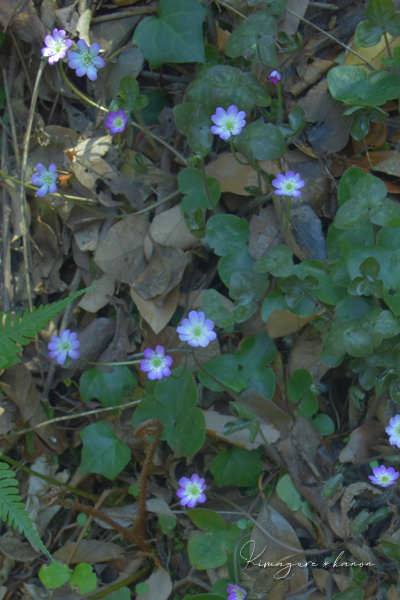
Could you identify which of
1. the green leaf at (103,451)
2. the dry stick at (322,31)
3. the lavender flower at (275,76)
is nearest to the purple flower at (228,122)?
the lavender flower at (275,76)

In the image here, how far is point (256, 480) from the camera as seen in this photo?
204 centimetres

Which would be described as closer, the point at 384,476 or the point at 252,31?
the point at 384,476

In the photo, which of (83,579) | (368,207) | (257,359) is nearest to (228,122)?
(368,207)

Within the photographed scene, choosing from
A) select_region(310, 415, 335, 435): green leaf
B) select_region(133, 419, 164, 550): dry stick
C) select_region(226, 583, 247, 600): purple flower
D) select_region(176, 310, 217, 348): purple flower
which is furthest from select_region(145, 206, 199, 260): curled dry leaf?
select_region(226, 583, 247, 600): purple flower

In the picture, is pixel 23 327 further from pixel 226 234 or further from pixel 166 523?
pixel 166 523

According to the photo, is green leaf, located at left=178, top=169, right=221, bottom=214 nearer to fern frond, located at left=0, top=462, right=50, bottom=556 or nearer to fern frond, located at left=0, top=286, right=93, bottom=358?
fern frond, located at left=0, top=286, right=93, bottom=358

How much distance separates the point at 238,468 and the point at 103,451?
629 mm

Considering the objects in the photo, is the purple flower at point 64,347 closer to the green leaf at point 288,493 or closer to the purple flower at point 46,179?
the purple flower at point 46,179

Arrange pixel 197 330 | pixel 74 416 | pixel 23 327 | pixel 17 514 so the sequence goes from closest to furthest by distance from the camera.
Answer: pixel 17 514
pixel 23 327
pixel 197 330
pixel 74 416

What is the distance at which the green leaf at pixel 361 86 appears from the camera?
75.8 inches

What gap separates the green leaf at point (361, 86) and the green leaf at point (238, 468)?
1534mm

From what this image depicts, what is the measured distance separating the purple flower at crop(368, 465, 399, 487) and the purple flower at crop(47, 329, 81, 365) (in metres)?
1.33

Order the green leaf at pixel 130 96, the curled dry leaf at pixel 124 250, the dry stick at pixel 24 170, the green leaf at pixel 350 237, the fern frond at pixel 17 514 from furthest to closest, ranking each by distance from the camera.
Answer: the dry stick at pixel 24 170
the curled dry leaf at pixel 124 250
the green leaf at pixel 130 96
the green leaf at pixel 350 237
the fern frond at pixel 17 514

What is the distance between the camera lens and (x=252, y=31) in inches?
78.8
